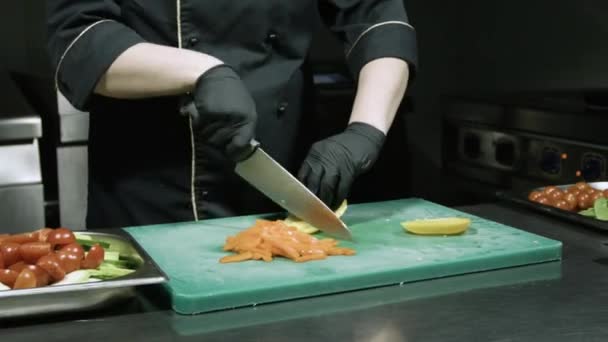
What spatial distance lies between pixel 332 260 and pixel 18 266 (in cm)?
39

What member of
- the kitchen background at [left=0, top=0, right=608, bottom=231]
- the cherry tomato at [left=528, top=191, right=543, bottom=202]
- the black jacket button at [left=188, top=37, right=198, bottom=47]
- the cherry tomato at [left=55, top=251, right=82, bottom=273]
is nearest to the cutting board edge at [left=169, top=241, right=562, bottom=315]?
the cherry tomato at [left=55, top=251, right=82, bottom=273]

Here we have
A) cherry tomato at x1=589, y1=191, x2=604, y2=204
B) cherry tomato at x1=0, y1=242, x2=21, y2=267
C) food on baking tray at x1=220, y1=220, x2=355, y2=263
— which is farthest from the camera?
cherry tomato at x1=589, y1=191, x2=604, y2=204

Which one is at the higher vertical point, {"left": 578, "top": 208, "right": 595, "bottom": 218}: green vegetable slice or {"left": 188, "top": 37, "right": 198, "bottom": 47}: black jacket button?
{"left": 188, "top": 37, "right": 198, "bottom": 47}: black jacket button

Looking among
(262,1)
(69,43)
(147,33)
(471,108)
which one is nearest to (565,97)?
(471,108)

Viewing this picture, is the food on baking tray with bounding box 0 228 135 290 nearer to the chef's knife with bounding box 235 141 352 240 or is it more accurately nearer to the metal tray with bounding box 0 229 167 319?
the metal tray with bounding box 0 229 167 319

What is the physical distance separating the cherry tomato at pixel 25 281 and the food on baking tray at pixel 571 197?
889mm

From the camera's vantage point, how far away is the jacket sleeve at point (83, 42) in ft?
4.40

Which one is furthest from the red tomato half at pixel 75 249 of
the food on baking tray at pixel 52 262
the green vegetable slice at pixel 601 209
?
the green vegetable slice at pixel 601 209

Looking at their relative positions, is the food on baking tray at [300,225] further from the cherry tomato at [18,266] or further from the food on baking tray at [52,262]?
the cherry tomato at [18,266]

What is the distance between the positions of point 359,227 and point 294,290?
34 cm

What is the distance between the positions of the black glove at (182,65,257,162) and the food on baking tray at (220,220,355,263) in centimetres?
14

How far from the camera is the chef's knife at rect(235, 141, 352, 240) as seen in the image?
1.26m

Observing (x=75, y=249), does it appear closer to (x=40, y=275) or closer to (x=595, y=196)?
(x=40, y=275)

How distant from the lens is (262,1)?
59.2 inches
